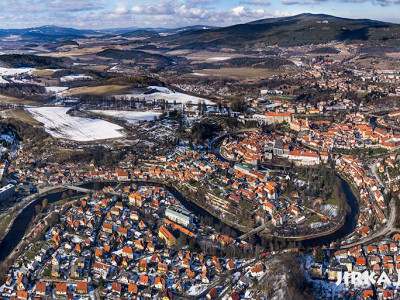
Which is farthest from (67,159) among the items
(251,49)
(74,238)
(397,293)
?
(251,49)

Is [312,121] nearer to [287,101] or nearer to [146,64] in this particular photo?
[287,101]

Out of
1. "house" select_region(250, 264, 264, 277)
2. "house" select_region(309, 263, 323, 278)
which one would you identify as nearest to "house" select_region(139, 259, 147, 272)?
"house" select_region(250, 264, 264, 277)

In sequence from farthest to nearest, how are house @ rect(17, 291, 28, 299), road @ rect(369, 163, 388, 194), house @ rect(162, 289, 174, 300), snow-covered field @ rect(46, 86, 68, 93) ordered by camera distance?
snow-covered field @ rect(46, 86, 68, 93) < road @ rect(369, 163, 388, 194) < house @ rect(17, 291, 28, 299) < house @ rect(162, 289, 174, 300)

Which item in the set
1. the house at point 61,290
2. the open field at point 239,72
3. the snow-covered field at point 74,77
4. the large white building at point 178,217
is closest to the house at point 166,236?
the large white building at point 178,217

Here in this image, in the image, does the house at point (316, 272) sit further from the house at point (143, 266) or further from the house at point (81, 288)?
the house at point (81, 288)

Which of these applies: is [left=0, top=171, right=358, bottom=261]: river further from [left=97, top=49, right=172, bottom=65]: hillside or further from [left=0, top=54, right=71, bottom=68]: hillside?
[left=97, top=49, right=172, bottom=65]: hillside

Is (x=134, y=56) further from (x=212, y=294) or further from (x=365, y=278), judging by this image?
(x=365, y=278)

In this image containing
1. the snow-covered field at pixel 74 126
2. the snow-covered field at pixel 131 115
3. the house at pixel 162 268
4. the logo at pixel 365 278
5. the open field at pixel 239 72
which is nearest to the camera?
the logo at pixel 365 278
